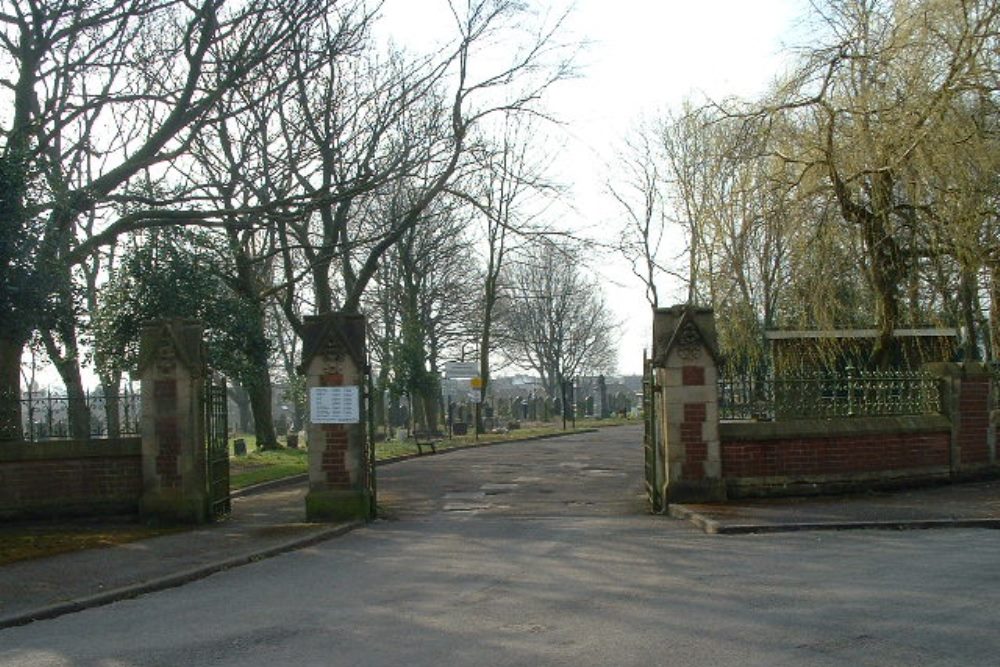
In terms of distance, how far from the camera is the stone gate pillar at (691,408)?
1450 centimetres

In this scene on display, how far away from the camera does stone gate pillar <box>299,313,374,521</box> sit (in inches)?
565

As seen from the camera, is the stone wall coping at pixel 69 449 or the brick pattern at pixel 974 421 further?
the brick pattern at pixel 974 421

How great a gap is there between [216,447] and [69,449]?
6.54 feet

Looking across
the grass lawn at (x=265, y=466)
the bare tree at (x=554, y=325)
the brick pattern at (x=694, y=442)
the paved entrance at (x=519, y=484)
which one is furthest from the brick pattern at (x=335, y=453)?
the bare tree at (x=554, y=325)

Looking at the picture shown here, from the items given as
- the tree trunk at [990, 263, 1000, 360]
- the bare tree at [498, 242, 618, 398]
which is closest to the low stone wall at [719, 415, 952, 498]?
the tree trunk at [990, 263, 1000, 360]

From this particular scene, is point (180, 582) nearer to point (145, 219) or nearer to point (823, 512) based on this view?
point (823, 512)

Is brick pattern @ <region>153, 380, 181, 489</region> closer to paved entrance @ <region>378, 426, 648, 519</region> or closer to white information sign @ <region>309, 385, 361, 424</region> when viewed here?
white information sign @ <region>309, 385, 361, 424</region>

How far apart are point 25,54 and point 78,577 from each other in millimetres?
10330

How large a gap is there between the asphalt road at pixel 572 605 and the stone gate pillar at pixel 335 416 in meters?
1.07

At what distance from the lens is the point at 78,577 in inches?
404

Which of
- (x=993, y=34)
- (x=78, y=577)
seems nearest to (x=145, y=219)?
(x=78, y=577)

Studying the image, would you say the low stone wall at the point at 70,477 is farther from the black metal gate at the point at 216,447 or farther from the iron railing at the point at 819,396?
the iron railing at the point at 819,396

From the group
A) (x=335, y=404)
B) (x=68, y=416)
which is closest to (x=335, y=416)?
(x=335, y=404)

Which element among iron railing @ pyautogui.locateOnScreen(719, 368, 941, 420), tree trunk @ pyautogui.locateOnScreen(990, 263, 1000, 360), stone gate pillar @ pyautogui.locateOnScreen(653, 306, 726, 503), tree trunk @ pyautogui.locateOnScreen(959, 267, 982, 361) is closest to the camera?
stone gate pillar @ pyautogui.locateOnScreen(653, 306, 726, 503)
